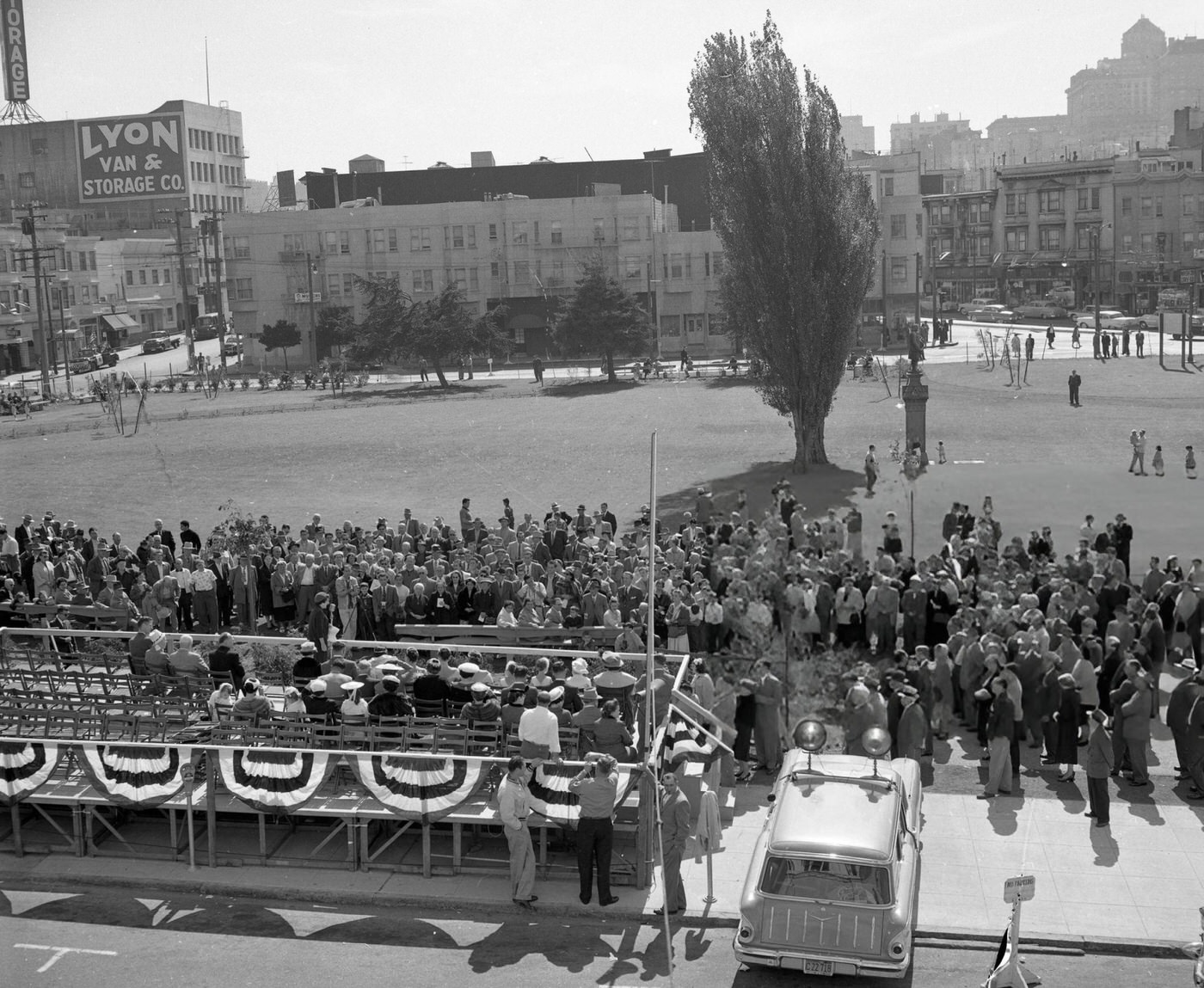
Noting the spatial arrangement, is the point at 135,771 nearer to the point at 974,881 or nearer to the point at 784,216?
the point at 974,881

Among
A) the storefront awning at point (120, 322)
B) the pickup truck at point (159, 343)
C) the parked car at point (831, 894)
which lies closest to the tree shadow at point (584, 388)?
the pickup truck at point (159, 343)

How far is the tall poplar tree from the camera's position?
38625 millimetres

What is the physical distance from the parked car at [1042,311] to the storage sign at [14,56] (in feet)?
218

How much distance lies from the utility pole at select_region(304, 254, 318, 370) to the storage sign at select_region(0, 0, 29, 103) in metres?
21.7

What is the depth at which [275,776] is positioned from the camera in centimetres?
1377

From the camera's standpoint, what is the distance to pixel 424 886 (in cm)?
1342

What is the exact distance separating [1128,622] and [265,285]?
80226mm

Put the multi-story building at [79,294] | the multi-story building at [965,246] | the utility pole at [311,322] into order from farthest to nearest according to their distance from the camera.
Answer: the multi-story building at [965,246] → the multi-story building at [79,294] → the utility pole at [311,322]

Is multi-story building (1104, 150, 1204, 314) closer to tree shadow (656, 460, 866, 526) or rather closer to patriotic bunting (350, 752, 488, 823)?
tree shadow (656, 460, 866, 526)

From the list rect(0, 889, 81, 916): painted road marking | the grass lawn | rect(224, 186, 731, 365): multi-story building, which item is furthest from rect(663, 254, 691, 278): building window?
rect(0, 889, 81, 916): painted road marking

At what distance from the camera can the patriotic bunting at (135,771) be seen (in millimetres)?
13859

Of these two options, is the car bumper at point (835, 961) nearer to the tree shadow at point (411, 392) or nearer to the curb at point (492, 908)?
the curb at point (492, 908)

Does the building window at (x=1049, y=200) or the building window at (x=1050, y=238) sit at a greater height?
the building window at (x=1049, y=200)

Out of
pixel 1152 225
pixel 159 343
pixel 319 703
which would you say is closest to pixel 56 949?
pixel 319 703
